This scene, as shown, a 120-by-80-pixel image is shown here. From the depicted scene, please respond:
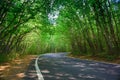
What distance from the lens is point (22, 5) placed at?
20141mm

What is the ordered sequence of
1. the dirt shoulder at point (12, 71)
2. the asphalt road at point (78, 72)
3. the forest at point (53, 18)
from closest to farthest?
1. the asphalt road at point (78, 72)
2. the dirt shoulder at point (12, 71)
3. the forest at point (53, 18)

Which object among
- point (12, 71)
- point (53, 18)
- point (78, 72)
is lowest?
point (78, 72)

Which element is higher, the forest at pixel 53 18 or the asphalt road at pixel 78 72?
the forest at pixel 53 18

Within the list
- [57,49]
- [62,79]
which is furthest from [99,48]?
[57,49]

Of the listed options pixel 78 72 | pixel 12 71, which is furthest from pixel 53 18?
pixel 78 72

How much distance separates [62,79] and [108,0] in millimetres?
18236

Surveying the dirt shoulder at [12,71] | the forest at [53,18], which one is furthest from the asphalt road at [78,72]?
the forest at [53,18]

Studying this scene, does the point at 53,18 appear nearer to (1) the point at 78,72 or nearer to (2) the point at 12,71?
(2) the point at 12,71

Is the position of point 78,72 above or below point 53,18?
below

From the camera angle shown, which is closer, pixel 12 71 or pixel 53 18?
pixel 12 71

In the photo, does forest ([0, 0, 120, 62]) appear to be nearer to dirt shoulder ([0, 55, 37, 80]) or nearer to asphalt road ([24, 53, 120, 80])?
dirt shoulder ([0, 55, 37, 80])

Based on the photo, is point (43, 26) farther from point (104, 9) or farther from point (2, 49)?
point (104, 9)

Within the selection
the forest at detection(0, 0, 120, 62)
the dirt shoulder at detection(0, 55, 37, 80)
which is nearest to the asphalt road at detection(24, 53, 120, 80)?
the dirt shoulder at detection(0, 55, 37, 80)

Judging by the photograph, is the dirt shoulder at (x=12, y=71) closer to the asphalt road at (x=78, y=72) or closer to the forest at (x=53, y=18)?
the asphalt road at (x=78, y=72)
